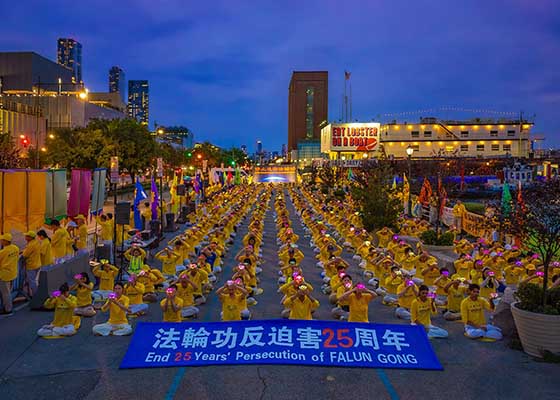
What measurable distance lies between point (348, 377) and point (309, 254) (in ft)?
40.8

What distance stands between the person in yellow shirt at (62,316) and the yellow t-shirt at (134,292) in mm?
1581

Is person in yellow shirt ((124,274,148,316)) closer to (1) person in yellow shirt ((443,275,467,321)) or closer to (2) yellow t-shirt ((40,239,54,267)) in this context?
(2) yellow t-shirt ((40,239,54,267))

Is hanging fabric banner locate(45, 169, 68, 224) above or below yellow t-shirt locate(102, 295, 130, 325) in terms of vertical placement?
above

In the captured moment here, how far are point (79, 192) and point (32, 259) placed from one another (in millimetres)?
5705

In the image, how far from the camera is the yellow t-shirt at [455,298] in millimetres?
11633

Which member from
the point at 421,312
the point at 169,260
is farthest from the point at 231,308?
the point at 169,260

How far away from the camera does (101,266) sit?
12773 millimetres

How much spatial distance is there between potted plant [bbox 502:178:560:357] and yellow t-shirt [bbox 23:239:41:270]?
1056 centimetres

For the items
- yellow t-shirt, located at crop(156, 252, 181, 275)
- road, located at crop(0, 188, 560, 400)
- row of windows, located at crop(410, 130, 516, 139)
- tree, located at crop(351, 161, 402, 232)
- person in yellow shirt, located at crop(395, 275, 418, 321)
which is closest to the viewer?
road, located at crop(0, 188, 560, 400)

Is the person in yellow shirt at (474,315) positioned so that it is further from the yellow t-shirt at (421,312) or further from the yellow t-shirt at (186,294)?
the yellow t-shirt at (186,294)

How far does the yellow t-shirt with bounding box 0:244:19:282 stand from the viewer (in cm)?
1128

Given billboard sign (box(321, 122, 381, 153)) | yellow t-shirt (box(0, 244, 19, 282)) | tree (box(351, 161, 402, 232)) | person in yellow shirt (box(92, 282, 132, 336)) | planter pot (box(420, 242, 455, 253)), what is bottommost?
person in yellow shirt (box(92, 282, 132, 336))

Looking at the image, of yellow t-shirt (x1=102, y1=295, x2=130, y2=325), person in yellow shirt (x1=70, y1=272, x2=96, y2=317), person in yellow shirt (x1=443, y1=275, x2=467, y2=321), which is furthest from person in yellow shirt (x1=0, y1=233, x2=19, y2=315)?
person in yellow shirt (x1=443, y1=275, x2=467, y2=321)

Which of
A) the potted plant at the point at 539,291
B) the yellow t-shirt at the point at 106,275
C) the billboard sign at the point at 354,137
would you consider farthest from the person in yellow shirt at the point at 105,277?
the billboard sign at the point at 354,137
